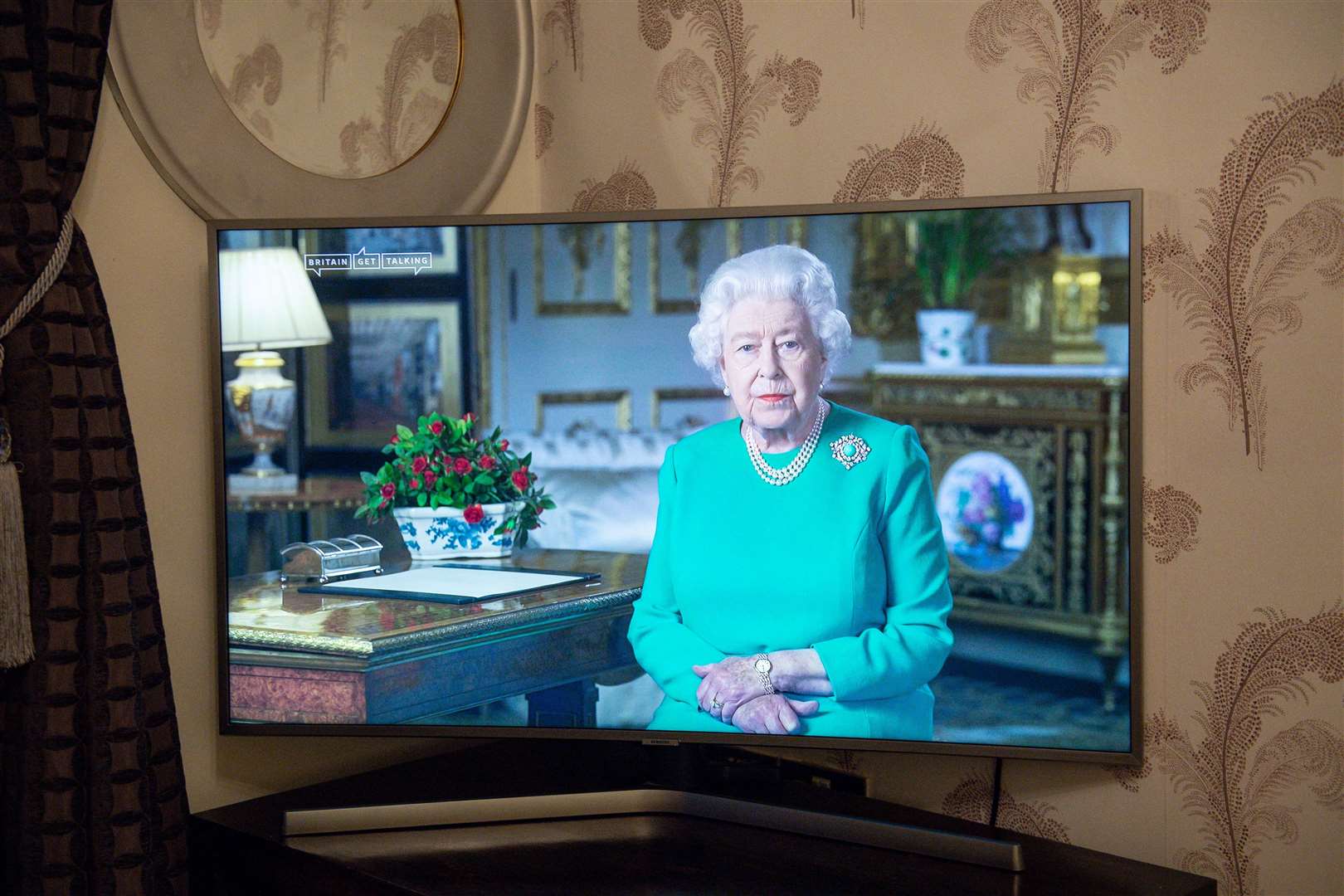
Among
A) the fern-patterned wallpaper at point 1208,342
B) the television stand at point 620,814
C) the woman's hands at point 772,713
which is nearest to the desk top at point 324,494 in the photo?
the television stand at point 620,814

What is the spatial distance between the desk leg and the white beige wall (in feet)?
1.65

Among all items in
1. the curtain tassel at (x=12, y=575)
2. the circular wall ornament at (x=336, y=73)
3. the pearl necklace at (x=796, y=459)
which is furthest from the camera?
the circular wall ornament at (x=336, y=73)

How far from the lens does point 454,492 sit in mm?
1978

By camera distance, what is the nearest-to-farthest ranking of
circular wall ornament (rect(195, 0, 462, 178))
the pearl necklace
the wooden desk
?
the pearl necklace
the wooden desk
circular wall ornament (rect(195, 0, 462, 178))

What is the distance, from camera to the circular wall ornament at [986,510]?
70.8 inches

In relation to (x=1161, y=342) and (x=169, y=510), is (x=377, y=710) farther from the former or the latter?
(x=1161, y=342)

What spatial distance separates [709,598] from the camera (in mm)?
1905

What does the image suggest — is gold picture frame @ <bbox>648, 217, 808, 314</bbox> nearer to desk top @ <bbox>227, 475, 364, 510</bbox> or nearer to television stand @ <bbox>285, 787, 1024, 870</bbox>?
desk top @ <bbox>227, 475, 364, 510</bbox>

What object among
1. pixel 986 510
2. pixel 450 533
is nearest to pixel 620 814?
pixel 450 533

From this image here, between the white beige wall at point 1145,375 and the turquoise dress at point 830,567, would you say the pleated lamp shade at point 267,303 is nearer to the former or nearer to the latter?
the white beige wall at point 1145,375

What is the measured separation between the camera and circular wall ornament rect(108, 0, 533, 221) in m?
2.04

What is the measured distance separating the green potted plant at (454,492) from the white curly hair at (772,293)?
1.17ft

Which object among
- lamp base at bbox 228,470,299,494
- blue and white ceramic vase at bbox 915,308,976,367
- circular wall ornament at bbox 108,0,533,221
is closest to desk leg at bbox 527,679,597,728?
lamp base at bbox 228,470,299,494

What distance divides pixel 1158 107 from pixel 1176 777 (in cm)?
103
